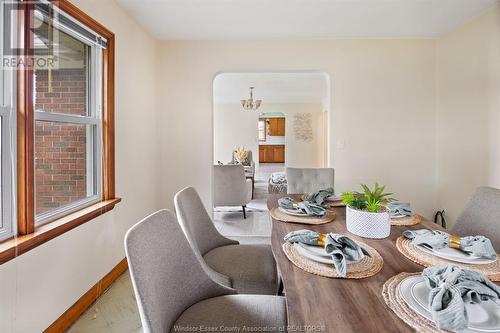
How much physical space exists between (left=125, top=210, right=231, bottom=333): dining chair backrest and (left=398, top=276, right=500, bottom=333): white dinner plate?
0.75m

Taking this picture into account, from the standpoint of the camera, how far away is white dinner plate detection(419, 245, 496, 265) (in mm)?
1043

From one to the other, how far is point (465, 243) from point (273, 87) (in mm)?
5721

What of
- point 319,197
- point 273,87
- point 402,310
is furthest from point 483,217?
point 273,87

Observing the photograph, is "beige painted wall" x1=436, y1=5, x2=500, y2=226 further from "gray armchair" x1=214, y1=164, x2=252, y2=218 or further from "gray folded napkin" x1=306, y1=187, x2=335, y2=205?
"gray armchair" x1=214, y1=164, x2=252, y2=218

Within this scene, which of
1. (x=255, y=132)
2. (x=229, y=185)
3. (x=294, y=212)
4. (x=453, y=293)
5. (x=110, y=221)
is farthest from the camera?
(x=255, y=132)

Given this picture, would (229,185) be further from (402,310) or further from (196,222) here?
(402,310)

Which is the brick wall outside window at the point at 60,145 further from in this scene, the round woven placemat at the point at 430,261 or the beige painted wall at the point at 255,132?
the beige painted wall at the point at 255,132

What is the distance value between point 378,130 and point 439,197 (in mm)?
1086

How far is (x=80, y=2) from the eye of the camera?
200 centimetres

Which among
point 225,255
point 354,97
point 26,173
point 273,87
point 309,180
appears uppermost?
point 273,87

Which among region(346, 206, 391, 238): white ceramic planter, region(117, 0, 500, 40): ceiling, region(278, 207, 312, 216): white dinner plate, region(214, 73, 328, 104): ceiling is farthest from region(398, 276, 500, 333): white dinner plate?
region(214, 73, 328, 104): ceiling

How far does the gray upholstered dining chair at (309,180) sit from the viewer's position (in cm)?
271

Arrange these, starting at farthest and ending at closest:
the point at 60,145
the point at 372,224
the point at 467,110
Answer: the point at 467,110 → the point at 60,145 → the point at 372,224

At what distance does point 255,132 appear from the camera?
28.8ft
